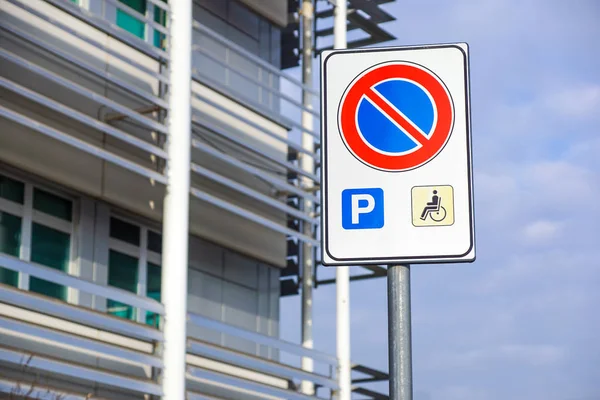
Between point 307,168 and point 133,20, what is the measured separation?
14.1 ft

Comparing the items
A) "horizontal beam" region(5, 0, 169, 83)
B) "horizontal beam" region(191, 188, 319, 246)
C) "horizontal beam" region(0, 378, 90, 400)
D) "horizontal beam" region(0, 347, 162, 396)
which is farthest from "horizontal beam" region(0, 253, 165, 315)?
"horizontal beam" region(5, 0, 169, 83)

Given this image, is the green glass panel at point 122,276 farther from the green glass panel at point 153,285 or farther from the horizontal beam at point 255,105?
the horizontal beam at point 255,105

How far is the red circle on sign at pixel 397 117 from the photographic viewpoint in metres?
4.01

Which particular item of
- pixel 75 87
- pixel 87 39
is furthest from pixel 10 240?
pixel 87 39

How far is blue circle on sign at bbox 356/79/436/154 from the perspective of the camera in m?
4.04

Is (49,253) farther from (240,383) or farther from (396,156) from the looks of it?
(396,156)

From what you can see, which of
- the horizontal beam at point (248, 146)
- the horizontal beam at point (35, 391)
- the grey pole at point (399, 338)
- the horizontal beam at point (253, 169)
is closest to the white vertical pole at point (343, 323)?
the horizontal beam at point (253, 169)

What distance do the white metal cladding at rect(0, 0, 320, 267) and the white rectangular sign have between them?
9.29 metres

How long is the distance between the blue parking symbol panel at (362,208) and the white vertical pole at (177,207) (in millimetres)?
11071

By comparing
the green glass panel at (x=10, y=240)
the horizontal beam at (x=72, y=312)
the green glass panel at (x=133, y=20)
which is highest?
the green glass panel at (x=133, y=20)

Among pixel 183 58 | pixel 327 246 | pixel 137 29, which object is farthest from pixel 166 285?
pixel 327 246

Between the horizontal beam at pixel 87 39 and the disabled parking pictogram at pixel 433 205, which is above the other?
the horizontal beam at pixel 87 39

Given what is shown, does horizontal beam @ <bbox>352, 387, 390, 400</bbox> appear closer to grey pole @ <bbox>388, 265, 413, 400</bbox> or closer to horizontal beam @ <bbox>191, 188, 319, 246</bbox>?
horizontal beam @ <bbox>191, 188, 319, 246</bbox>

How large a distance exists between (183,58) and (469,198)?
12.2 metres
